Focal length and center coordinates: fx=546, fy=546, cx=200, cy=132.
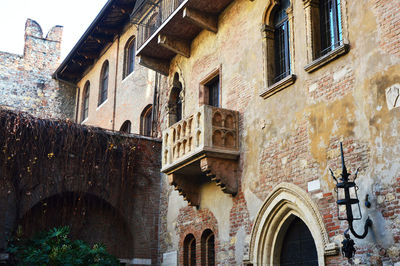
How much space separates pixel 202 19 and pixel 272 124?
3.60 metres

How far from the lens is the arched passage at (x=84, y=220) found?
1277 cm

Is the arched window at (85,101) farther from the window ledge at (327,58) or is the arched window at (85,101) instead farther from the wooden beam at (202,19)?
the window ledge at (327,58)

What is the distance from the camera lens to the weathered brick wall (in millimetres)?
22500

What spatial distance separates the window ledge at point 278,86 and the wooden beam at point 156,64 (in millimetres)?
4729

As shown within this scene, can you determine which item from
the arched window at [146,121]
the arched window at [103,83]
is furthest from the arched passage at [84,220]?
the arched window at [103,83]

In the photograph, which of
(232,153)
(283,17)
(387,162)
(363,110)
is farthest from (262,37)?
(387,162)

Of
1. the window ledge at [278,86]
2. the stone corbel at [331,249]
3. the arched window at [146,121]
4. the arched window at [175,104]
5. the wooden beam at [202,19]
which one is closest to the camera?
the stone corbel at [331,249]

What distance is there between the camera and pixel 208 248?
11609mm

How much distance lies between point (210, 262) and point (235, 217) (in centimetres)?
157

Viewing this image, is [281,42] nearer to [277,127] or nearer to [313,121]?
[277,127]

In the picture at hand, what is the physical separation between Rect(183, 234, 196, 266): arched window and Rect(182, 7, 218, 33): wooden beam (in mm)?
4718

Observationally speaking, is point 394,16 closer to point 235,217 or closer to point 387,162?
point 387,162

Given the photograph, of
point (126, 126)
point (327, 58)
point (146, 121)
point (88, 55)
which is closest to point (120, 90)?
point (126, 126)

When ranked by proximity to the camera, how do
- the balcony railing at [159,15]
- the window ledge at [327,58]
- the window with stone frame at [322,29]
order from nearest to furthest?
the window ledge at [327,58]
the window with stone frame at [322,29]
the balcony railing at [159,15]
